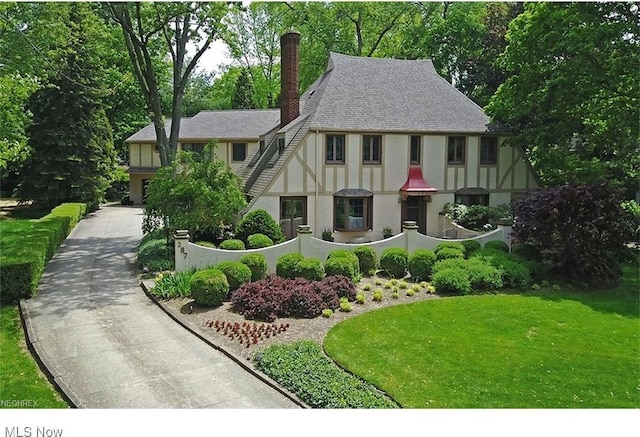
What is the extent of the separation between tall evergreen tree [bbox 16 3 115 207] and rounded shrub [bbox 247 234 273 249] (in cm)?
1694

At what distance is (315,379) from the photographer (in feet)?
29.5

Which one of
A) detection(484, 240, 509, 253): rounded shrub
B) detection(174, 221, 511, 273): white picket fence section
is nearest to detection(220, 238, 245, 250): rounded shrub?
detection(174, 221, 511, 273): white picket fence section

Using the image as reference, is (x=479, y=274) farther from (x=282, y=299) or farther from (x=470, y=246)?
(x=282, y=299)

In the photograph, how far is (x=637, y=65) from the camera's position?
688 inches

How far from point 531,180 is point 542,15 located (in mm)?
7503

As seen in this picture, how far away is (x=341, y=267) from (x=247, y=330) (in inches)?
172

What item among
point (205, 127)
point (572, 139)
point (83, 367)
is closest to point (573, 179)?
point (572, 139)

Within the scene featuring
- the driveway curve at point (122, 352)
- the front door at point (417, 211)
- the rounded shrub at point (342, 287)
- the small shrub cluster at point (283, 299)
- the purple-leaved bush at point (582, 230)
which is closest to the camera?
the driveway curve at point (122, 352)

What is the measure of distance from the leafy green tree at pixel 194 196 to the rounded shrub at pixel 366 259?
434 cm

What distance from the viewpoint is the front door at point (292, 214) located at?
21.3m

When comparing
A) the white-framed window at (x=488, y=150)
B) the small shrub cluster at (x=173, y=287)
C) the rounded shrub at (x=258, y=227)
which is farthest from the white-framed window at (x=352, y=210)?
the small shrub cluster at (x=173, y=287)

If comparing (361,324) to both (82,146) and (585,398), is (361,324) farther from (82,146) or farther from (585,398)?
(82,146)

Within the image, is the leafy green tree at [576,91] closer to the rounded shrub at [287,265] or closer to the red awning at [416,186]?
the red awning at [416,186]

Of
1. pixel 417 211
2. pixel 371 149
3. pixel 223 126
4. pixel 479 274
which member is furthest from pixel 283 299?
pixel 223 126
